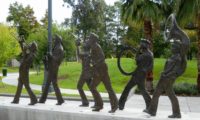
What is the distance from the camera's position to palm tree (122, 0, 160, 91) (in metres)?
22.3

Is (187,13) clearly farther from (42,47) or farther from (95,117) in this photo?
(42,47)

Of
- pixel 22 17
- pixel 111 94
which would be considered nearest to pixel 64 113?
pixel 111 94

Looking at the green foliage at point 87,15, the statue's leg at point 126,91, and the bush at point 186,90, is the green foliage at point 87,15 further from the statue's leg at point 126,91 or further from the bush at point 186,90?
the statue's leg at point 126,91

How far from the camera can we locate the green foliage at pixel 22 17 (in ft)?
239

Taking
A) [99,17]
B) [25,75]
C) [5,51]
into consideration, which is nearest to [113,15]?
[99,17]

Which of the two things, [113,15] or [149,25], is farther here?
[113,15]

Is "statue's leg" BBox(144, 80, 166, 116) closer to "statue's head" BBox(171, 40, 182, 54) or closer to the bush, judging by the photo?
"statue's head" BBox(171, 40, 182, 54)

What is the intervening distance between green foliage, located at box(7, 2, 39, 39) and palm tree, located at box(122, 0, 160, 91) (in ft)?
166

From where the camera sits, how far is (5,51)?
3453 cm

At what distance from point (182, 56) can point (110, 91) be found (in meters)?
2.01

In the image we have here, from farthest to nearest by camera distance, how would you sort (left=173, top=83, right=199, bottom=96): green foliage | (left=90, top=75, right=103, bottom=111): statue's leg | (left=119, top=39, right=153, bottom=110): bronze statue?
(left=173, top=83, right=199, bottom=96): green foliage → (left=90, top=75, right=103, bottom=111): statue's leg → (left=119, top=39, right=153, bottom=110): bronze statue

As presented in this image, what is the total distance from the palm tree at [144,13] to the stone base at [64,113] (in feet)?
39.6

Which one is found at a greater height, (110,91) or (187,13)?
(187,13)

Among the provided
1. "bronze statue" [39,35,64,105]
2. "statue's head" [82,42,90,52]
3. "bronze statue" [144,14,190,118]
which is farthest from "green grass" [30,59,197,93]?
"bronze statue" [144,14,190,118]
